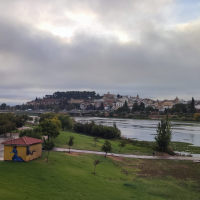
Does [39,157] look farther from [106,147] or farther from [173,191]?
[173,191]

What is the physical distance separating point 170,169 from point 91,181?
8934mm

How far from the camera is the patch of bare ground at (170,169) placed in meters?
16.9

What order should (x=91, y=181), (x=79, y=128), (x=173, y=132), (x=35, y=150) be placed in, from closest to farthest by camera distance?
(x=91, y=181), (x=35, y=150), (x=79, y=128), (x=173, y=132)

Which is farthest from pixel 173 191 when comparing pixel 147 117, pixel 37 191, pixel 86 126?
pixel 147 117

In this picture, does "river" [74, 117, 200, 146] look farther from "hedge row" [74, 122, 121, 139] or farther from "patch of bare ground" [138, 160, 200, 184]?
"patch of bare ground" [138, 160, 200, 184]

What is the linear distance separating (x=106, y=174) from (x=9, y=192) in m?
7.79

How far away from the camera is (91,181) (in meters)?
13.1

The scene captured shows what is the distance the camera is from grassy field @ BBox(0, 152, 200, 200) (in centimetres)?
1015

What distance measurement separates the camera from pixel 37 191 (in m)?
9.90

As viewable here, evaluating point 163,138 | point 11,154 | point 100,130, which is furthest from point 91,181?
point 100,130

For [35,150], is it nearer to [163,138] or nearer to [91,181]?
[91,181]

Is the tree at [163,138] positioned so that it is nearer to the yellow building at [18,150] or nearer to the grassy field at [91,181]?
the grassy field at [91,181]

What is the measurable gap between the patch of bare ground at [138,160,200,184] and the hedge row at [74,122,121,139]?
2164cm

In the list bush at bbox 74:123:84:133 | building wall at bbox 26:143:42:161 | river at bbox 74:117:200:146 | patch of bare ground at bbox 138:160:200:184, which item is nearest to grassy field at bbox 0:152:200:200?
patch of bare ground at bbox 138:160:200:184
